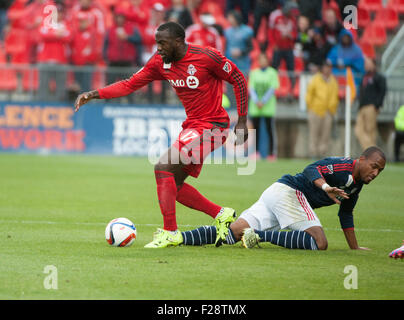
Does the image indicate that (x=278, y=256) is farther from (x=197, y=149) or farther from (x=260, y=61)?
(x=260, y=61)

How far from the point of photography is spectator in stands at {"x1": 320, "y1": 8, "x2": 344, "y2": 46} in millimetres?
22094

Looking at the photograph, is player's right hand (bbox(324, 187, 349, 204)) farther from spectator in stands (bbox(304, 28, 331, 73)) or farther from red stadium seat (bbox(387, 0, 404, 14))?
red stadium seat (bbox(387, 0, 404, 14))

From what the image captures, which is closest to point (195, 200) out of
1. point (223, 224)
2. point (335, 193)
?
point (223, 224)

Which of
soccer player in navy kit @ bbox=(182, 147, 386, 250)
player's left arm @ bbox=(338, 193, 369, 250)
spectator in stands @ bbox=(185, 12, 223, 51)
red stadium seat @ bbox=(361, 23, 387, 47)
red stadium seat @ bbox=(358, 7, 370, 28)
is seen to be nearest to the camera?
soccer player in navy kit @ bbox=(182, 147, 386, 250)

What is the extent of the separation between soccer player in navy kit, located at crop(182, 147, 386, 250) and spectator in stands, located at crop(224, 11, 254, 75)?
13994mm

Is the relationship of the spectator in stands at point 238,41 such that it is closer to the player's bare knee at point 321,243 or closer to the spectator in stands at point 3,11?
the spectator in stands at point 3,11

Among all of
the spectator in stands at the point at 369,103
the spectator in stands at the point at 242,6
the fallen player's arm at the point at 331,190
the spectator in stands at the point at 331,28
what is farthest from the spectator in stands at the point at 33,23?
the fallen player's arm at the point at 331,190

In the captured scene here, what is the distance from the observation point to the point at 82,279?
602 centimetres

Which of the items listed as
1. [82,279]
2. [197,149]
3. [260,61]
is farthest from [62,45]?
[82,279]

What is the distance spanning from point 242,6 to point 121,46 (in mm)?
4273

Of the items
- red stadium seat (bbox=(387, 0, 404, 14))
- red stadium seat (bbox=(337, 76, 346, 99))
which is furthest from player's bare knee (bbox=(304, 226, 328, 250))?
red stadium seat (bbox=(387, 0, 404, 14))

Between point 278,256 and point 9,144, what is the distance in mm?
15331

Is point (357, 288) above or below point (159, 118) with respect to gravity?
below

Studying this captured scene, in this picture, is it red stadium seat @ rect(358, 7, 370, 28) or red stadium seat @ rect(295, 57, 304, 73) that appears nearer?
red stadium seat @ rect(295, 57, 304, 73)
